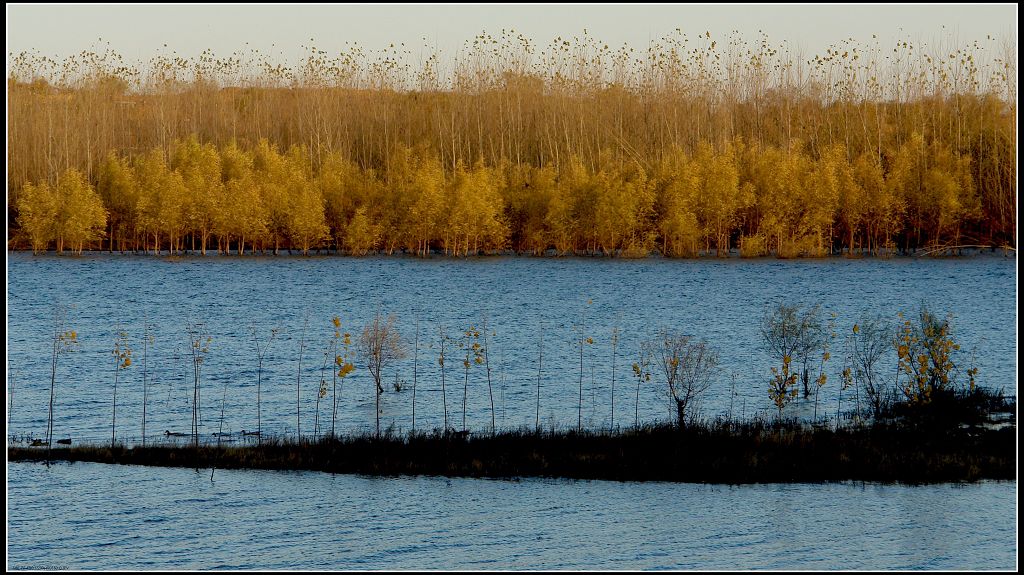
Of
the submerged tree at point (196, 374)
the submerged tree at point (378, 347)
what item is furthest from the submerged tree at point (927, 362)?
the submerged tree at point (196, 374)

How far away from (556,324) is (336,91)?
7304 centimetres

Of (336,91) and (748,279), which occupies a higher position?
(336,91)

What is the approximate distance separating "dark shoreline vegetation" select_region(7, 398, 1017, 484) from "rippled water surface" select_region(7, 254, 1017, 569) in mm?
698

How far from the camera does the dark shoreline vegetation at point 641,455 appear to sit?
88.4 feet

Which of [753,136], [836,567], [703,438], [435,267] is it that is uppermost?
[753,136]

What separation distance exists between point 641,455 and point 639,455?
47mm

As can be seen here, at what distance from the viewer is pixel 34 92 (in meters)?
126

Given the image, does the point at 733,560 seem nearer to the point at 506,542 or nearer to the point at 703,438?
the point at 506,542

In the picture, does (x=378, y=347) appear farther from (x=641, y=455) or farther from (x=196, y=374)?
(x=641, y=455)

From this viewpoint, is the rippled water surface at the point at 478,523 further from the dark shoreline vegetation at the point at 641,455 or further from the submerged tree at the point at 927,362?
the submerged tree at the point at 927,362

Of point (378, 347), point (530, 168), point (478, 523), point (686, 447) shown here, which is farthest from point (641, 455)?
point (530, 168)

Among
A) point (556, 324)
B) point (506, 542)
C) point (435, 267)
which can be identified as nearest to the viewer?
point (506, 542)

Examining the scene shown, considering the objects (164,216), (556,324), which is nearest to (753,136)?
(164,216)

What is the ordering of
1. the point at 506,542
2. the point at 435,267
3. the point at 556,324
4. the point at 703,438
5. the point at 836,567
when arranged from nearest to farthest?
the point at 836,567, the point at 506,542, the point at 703,438, the point at 556,324, the point at 435,267
